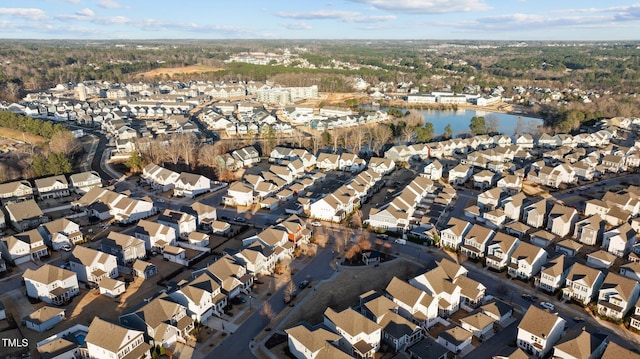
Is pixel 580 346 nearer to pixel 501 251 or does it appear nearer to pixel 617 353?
pixel 617 353

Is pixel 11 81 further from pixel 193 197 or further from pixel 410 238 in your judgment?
pixel 410 238

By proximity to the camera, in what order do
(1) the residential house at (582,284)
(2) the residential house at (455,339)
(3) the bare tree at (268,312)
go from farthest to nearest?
(1) the residential house at (582,284) < (3) the bare tree at (268,312) < (2) the residential house at (455,339)

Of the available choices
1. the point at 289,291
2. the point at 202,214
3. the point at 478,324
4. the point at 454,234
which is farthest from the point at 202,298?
the point at 454,234

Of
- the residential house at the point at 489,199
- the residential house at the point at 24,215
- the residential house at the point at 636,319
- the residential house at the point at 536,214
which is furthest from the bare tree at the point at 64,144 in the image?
the residential house at the point at 636,319

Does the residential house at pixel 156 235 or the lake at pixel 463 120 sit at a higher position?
the lake at pixel 463 120

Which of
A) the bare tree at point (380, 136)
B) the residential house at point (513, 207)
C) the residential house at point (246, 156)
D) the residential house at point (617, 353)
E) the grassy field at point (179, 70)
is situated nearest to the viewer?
the residential house at point (617, 353)

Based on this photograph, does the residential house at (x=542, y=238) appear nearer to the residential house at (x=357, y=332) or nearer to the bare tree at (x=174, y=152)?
the residential house at (x=357, y=332)

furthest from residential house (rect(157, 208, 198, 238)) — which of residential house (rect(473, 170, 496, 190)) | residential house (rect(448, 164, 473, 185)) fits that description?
residential house (rect(473, 170, 496, 190))
